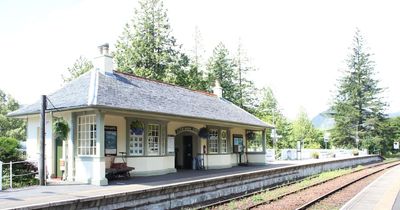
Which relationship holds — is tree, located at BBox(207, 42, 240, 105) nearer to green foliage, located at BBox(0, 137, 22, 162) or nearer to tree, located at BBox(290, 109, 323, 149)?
tree, located at BBox(290, 109, 323, 149)

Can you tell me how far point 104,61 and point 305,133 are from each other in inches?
1923

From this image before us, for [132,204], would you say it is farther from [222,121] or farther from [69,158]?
[222,121]

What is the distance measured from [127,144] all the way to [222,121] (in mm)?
5687

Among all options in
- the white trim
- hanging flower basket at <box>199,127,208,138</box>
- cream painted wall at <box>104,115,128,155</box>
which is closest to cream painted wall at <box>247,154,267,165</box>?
hanging flower basket at <box>199,127,208,138</box>

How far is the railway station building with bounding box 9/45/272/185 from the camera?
13.5 metres

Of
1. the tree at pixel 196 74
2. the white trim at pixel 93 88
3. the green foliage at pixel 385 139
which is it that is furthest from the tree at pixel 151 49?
the green foliage at pixel 385 139

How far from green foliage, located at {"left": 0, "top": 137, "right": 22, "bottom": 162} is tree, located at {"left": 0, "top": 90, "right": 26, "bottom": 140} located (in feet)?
88.0

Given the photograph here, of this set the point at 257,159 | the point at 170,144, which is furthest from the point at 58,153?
the point at 257,159

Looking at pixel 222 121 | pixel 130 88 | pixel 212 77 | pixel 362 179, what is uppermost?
pixel 212 77

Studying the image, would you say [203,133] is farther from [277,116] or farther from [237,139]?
[277,116]

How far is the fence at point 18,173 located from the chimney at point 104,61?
4.43 meters

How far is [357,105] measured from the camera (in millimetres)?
49219

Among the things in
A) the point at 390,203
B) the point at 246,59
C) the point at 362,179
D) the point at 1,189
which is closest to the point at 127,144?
the point at 1,189

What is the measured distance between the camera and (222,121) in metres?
19.3
